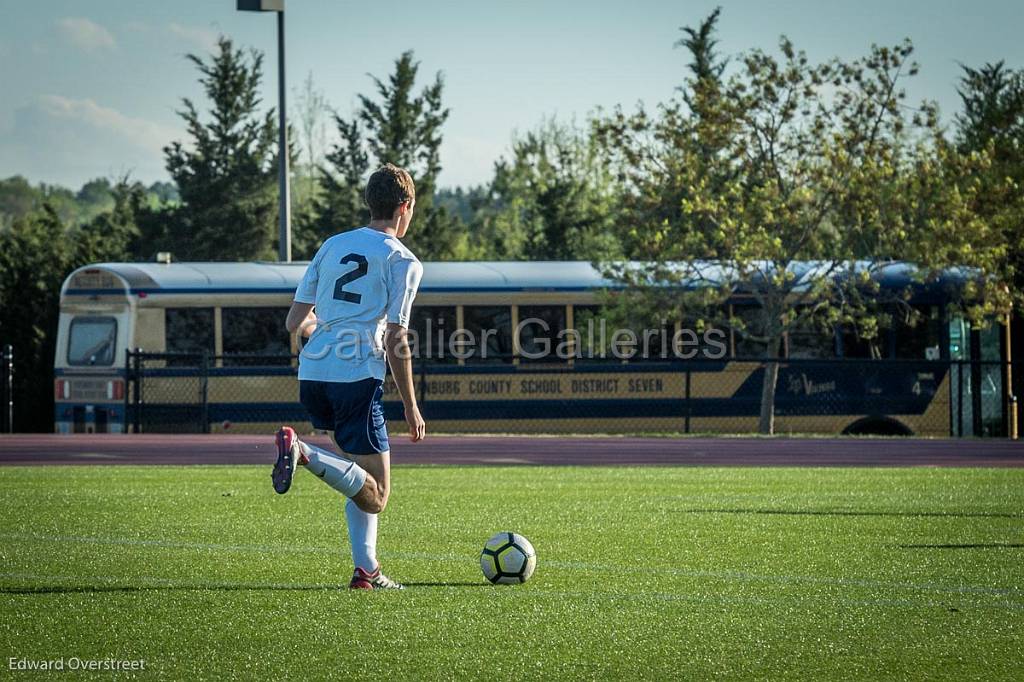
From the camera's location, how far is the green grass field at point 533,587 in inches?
219

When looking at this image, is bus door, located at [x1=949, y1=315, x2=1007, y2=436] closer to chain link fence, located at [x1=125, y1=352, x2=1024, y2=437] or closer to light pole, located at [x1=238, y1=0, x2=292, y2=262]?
chain link fence, located at [x1=125, y1=352, x2=1024, y2=437]

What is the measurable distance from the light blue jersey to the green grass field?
1.10 metres

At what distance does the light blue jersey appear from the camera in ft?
22.7

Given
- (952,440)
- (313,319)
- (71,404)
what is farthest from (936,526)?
(71,404)

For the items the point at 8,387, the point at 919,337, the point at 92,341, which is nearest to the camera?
the point at 92,341

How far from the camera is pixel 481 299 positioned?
25688mm

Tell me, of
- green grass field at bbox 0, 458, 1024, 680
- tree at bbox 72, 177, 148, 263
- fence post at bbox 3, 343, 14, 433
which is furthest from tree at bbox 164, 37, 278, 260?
green grass field at bbox 0, 458, 1024, 680

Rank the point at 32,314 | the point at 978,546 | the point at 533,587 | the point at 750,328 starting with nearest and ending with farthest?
1. the point at 533,587
2. the point at 978,546
3. the point at 750,328
4. the point at 32,314

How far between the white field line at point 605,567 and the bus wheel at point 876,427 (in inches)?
720

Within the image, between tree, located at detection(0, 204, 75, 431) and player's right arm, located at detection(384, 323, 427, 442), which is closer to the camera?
player's right arm, located at detection(384, 323, 427, 442)

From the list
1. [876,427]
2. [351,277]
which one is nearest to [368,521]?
[351,277]

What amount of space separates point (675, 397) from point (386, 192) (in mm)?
19160

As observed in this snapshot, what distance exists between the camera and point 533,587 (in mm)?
7242

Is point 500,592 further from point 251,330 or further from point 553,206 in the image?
point 553,206
